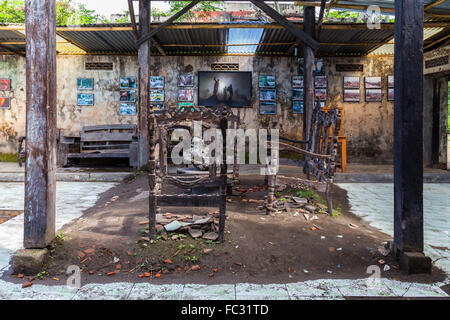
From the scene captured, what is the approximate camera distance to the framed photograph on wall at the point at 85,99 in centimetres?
1012

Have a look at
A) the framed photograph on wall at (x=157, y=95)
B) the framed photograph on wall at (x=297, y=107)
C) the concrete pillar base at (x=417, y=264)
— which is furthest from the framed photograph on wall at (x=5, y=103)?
the concrete pillar base at (x=417, y=264)

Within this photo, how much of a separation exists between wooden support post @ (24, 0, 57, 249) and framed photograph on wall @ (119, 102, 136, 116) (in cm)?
Result: 712

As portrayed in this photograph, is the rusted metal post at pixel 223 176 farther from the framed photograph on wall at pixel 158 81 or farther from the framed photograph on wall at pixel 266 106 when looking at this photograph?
the framed photograph on wall at pixel 158 81

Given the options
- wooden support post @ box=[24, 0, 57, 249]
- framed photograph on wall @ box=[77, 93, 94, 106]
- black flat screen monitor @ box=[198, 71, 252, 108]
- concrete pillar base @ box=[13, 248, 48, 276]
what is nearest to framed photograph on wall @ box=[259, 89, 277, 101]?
black flat screen monitor @ box=[198, 71, 252, 108]

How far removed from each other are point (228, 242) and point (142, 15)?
6.21 metres

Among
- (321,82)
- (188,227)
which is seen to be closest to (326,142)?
(188,227)

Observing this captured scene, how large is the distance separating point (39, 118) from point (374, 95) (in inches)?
377

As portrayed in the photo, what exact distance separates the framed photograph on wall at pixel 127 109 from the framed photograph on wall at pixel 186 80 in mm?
1570

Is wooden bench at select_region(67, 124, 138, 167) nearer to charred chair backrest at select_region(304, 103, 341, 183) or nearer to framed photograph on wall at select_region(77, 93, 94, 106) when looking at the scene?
framed photograph on wall at select_region(77, 93, 94, 106)

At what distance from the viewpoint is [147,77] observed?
25.6 feet

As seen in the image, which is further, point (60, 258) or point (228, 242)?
point (228, 242)

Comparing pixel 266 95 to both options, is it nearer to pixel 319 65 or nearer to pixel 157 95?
pixel 319 65

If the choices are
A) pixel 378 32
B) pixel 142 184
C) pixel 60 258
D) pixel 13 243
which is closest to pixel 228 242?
pixel 60 258

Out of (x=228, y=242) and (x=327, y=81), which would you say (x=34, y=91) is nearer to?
(x=228, y=242)
